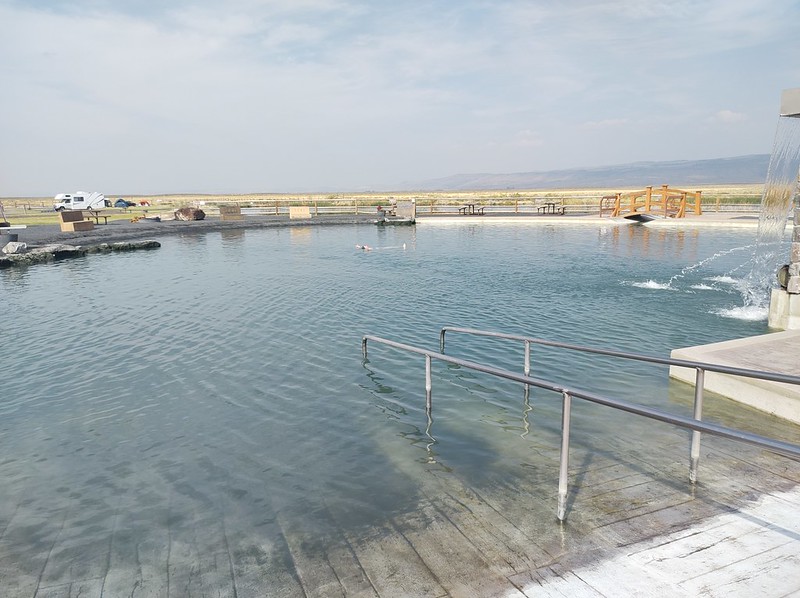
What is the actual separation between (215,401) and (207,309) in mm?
7086

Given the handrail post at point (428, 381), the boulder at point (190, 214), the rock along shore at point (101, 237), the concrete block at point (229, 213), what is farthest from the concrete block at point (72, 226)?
the handrail post at point (428, 381)

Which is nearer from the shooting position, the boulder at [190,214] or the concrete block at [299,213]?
the boulder at [190,214]

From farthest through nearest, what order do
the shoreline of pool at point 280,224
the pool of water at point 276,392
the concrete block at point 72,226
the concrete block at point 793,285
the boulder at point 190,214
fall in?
1. the boulder at point 190,214
2. the concrete block at point 72,226
3. the shoreline of pool at point 280,224
4. the concrete block at point 793,285
5. the pool of water at point 276,392

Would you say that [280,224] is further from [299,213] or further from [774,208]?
[774,208]

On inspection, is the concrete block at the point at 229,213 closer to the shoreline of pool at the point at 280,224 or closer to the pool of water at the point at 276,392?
the shoreline of pool at the point at 280,224

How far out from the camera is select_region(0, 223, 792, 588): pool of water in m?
5.22

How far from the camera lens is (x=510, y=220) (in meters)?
42.2

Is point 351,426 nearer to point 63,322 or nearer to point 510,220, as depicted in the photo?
point 63,322

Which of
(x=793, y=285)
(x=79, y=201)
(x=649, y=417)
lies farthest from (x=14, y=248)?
(x=79, y=201)

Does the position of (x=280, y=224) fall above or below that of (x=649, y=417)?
above

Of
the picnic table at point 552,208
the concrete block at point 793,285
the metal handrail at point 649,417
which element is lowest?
the concrete block at point 793,285

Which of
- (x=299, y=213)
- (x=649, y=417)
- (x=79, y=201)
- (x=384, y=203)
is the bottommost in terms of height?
(x=649, y=417)

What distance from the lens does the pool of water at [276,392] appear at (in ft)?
17.1

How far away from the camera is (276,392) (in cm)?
855
